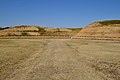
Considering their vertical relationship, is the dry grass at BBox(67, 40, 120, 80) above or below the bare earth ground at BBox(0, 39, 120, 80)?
below

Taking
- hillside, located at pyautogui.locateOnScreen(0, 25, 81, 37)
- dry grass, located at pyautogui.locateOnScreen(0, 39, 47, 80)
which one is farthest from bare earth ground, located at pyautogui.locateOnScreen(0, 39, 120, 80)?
hillside, located at pyautogui.locateOnScreen(0, 25, 81, 37)

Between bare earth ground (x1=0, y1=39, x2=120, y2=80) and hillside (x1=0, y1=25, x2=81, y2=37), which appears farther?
hillside (x1=0, y1=25, x2=81, y2=37)

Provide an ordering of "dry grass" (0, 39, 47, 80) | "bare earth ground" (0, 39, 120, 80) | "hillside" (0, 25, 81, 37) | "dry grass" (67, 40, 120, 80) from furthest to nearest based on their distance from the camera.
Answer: "hillside" (0, 25, 81, 37)
"dry grass" (0, 39, 47, 80)
"dry grass" (67, 40, 120, 80)
"bare earth ground" (0, 39, 120, 80)

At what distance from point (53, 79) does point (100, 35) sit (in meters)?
88.1

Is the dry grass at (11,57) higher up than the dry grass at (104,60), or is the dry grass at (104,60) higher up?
the dry grass at (11,57)

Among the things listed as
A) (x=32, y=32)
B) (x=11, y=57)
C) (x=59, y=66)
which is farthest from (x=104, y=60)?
(x=32, y=32)

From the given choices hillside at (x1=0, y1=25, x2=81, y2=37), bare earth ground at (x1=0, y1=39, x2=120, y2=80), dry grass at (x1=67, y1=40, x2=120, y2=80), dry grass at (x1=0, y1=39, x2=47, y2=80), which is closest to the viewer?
bare earth ground at (x1=0, y1=39, x2=120, y2=80)

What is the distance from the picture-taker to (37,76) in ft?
33.4

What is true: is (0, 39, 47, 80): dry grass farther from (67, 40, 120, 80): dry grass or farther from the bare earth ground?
(67, 40, 120, 80): dry grass

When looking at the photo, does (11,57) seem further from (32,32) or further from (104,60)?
(32,32)

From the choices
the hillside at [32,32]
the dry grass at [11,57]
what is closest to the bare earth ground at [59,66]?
the dry grass at [11,57]

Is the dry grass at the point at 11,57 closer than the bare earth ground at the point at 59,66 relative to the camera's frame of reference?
No

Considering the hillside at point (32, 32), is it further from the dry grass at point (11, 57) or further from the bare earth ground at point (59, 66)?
the bare earth ground at point (59, 66)

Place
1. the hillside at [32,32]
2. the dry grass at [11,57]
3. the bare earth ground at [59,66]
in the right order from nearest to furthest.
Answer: the bare earth ground at [59,66]
the dry grass at [11,57]
the hillside at [32,32]
